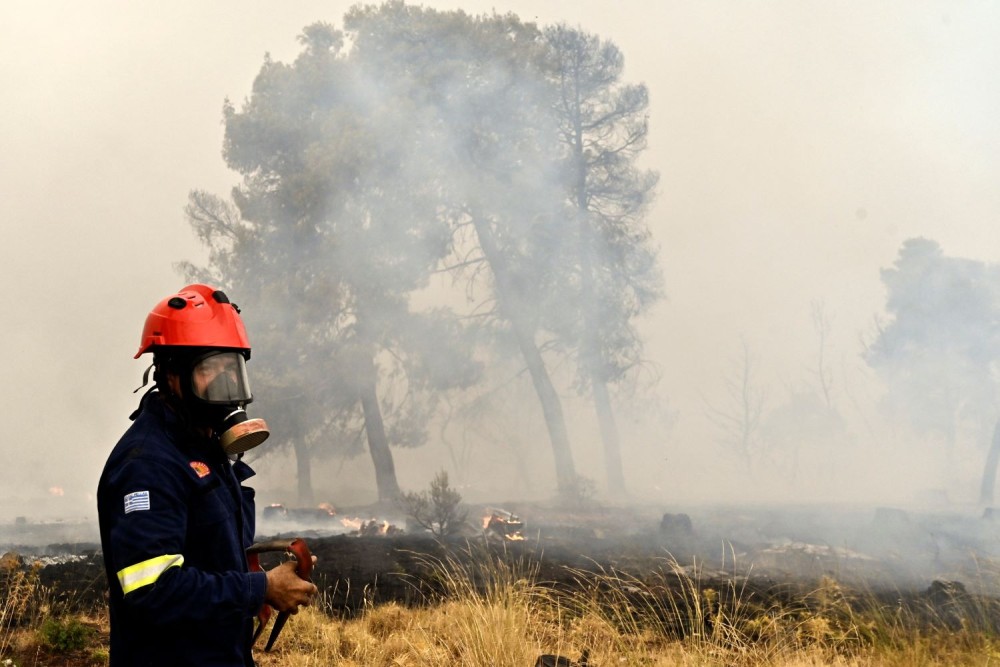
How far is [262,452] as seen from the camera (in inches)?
930

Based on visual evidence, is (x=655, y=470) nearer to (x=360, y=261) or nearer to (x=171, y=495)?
(x=360, y=261)

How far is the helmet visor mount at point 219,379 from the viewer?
8.95 ft

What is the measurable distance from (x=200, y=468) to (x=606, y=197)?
21725 mm

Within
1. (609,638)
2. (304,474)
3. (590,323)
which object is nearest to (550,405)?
(590,323)

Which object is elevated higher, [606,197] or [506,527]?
[606,197]

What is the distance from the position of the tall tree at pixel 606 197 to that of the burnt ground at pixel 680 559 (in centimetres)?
550

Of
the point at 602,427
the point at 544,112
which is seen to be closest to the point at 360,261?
the point at 544,112

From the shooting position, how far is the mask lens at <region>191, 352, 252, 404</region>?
273cm

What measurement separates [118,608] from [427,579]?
21.6 feet

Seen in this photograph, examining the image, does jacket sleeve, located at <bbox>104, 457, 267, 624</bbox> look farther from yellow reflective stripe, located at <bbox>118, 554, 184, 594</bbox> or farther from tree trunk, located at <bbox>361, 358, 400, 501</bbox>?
tree trunk, located at <bbox>361, 358, 400, 501</bbox>

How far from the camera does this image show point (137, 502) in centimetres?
238

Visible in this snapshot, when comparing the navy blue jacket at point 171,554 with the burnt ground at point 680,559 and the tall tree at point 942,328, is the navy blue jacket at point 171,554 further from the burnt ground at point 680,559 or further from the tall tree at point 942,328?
the tall tree at point 942,328

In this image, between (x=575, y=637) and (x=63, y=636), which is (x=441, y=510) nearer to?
(x=575, y=637)

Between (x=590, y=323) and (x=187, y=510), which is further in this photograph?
(x=590, y=323)
